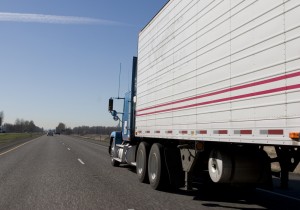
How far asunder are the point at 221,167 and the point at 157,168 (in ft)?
9.78

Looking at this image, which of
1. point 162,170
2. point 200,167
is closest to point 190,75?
point 200,167

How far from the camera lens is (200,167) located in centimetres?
862

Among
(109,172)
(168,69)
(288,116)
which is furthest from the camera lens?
(109,172)

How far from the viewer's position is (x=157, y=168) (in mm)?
9875

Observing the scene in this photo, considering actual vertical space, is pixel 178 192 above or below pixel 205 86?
below

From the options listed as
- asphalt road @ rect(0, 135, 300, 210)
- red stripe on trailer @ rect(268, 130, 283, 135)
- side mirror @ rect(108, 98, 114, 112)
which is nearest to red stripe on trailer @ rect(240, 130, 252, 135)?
red stripe on trailer @ rect(268, 130, 283, 135)

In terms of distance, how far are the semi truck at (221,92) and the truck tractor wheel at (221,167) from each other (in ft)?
0.06

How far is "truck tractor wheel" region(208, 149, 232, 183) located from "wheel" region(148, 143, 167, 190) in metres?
2.39

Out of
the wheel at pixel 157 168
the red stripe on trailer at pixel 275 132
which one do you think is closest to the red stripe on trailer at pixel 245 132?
the red stripe on trailer at pixel 275 132

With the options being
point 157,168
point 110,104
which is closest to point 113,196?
point 157,168

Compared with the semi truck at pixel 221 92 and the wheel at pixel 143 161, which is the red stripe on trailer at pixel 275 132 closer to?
the semi truck at pixel 221 92

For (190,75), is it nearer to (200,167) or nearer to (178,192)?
(200,167)

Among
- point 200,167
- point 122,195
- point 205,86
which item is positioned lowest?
point 122,195

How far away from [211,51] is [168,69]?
249cm
